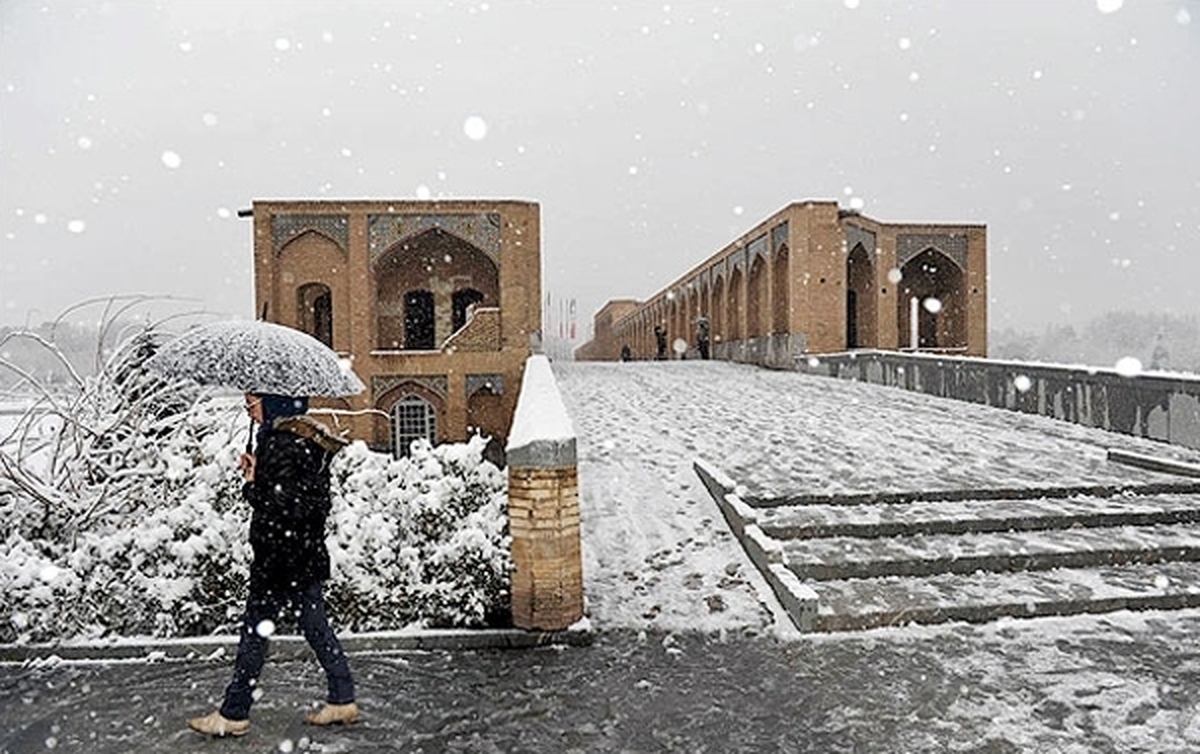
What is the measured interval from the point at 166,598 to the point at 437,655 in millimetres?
1730

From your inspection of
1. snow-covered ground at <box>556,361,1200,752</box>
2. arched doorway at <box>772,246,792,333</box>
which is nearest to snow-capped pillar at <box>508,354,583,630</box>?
snow-covered ground at <box>556,361,1200,752</box>

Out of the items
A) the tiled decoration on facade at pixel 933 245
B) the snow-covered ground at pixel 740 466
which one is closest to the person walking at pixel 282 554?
the snow-covered ground at pixel 740 466

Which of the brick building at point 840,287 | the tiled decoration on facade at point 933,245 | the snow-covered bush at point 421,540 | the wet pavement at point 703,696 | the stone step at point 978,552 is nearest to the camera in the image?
the wet pavement at point 703,696

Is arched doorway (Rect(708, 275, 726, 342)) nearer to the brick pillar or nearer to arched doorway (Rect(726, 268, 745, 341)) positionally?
arched doorway (Rect(726, 268, 745, 341))

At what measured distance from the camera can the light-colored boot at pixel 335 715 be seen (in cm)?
380

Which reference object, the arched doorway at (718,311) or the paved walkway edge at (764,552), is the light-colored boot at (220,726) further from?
the arched doorway at (718,311)

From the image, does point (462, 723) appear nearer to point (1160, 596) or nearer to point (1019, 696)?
point (1019, 696)

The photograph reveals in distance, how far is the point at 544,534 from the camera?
16.1ft

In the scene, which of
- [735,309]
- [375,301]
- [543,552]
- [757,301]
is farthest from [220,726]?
[735,309]

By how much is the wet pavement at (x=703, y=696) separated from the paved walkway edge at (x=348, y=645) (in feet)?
0.23

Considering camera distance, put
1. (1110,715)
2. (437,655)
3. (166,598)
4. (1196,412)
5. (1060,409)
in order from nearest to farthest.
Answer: (1110,715), (437,655), (166,598), (1196,412), (1060,409)

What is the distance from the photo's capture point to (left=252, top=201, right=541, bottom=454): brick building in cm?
2394

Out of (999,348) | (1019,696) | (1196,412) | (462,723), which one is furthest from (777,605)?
(999,348)

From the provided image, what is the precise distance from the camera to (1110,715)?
149 inches
